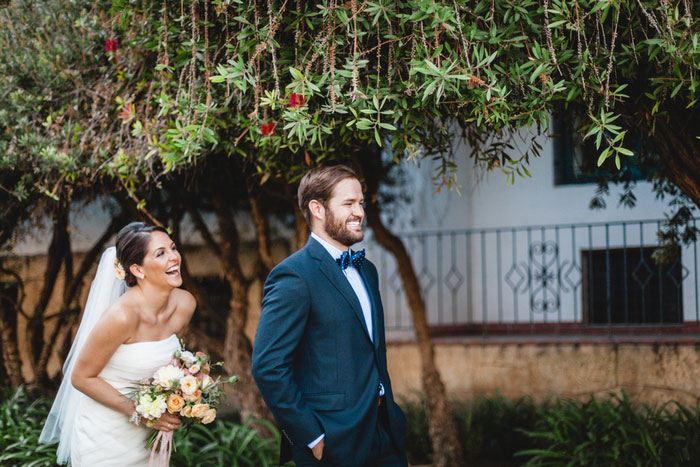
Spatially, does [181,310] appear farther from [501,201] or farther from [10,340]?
[501,201]

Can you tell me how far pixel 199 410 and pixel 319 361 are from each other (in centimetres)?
82

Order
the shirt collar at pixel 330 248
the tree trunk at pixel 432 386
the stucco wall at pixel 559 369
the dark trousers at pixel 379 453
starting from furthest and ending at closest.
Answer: the stucco wall at pixel 559 369
the tree trunk at pixel 432 386
the shirt collar at pixel 330 248
the dark trousers at pixel 379 453

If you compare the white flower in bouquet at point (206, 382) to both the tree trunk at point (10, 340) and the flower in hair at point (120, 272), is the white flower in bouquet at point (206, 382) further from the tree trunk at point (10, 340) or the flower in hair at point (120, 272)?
the tree trunk at point (10, 340)

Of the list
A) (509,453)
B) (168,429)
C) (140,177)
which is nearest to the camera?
(168,429)

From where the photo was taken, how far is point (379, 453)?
3.57 metres

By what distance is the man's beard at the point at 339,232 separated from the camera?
11.8ft

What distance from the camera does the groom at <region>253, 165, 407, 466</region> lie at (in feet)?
11.0

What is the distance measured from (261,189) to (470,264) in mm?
4926

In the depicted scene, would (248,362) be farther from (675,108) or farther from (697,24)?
(697,24)

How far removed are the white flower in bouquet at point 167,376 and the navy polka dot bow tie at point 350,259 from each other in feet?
3.38

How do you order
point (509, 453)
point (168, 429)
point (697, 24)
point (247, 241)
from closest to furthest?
point (697, 24) → point (168, 429) → point (509, 453) → point (247, 241)

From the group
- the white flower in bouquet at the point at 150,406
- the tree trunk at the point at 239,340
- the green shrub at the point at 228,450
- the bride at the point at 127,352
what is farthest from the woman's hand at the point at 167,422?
the tree trunk at the point at 239,340

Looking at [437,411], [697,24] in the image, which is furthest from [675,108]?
[437,411]

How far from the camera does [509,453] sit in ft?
25.4
